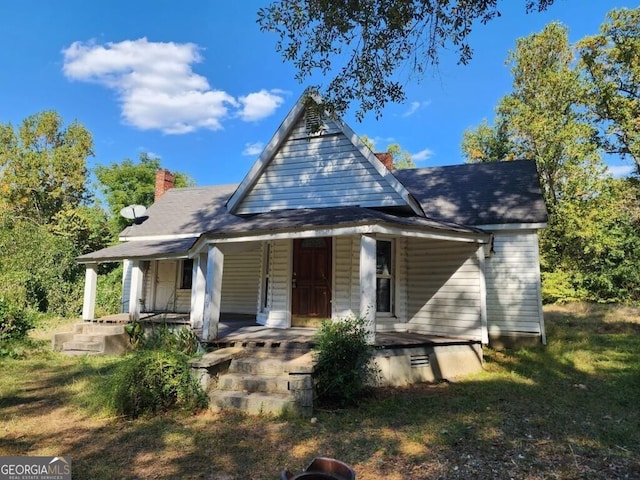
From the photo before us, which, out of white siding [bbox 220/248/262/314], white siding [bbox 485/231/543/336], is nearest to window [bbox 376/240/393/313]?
white siding [bbox 485/231/543/336]

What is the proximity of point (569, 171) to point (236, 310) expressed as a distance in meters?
19.1

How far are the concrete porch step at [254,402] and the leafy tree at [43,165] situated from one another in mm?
29030

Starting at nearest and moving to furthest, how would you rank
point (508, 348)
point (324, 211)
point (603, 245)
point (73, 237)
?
point (324, 211) < point (508, 348) < point (603, 245) < point (73, 237)

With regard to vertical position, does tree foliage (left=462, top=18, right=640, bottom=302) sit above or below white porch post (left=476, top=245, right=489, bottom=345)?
above

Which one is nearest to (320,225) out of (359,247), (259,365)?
(359,247)

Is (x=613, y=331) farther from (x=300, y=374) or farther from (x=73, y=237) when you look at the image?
(x=73, y=237)

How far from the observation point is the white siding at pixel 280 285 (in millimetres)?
9492

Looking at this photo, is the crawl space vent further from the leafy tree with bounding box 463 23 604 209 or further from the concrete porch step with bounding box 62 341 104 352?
the leafy tree with bounding box 463 23 604 209

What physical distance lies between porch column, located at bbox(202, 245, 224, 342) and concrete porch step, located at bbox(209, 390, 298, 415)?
5.25ft

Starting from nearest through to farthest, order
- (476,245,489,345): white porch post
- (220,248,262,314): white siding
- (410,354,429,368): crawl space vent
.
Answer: (410,354,429,368): crawl space vent
(476,245,489,345): white porch post
(220,248,262,314): white siding

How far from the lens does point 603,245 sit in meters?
20.0

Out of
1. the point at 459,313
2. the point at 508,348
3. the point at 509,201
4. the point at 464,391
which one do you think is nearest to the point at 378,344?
the point at 464,391

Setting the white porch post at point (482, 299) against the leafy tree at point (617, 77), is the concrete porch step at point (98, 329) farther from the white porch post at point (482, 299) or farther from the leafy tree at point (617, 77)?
the leafy tree at point (617, 77)

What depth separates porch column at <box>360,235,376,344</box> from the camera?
689 centimetres
